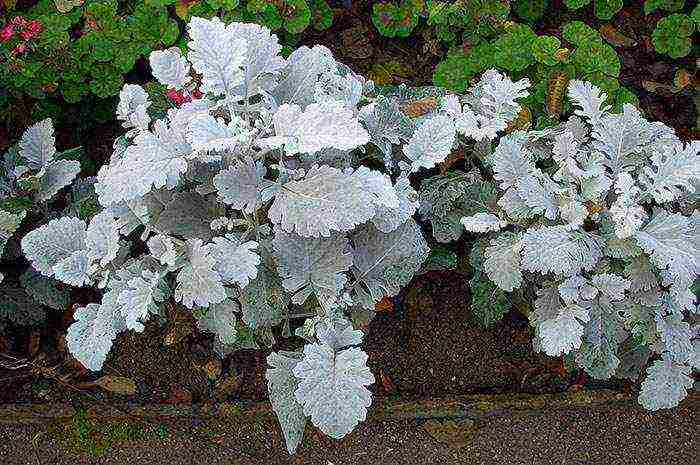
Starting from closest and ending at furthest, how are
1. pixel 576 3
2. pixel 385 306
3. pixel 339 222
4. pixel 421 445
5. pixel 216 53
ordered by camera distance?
pixel 339 222 < pixel 216 53 < pixel 421 445 < pixel 385 306 < pixel 576 3

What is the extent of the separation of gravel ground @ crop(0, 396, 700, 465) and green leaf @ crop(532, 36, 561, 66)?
41.8 inches

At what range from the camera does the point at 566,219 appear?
204 centimetres

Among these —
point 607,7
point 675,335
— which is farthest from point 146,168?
point 607,7

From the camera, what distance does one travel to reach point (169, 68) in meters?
2.09

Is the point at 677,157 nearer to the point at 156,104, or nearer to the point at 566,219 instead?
the point at 566,219

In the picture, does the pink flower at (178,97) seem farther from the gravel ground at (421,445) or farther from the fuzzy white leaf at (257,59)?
the gravel ground at (421,445)

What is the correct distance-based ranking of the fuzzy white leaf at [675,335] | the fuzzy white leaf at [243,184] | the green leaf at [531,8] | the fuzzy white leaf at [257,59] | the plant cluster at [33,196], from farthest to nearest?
1. the green leaf at [531,8]
2. the plant cluster at [33,196]
3. the fuzzy white leaf at [675,335]
4. the fuzzy white leaf at [257,59]
5. the fuzzy white leaf at [243,184]

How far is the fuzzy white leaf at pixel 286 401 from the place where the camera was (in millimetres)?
1973

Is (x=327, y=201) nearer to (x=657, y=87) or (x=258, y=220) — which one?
(x=258, y=220)

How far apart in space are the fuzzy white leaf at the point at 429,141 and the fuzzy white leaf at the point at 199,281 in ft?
1.93

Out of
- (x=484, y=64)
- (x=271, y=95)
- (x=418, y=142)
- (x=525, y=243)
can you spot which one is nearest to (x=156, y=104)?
Answer: (x=271, y=95)

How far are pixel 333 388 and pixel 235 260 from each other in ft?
1.24

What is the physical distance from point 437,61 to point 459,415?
47.8 inches

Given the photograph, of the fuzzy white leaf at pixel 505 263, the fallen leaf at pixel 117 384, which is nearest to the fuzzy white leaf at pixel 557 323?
the fuzzy white leaf at pixel 505 263
